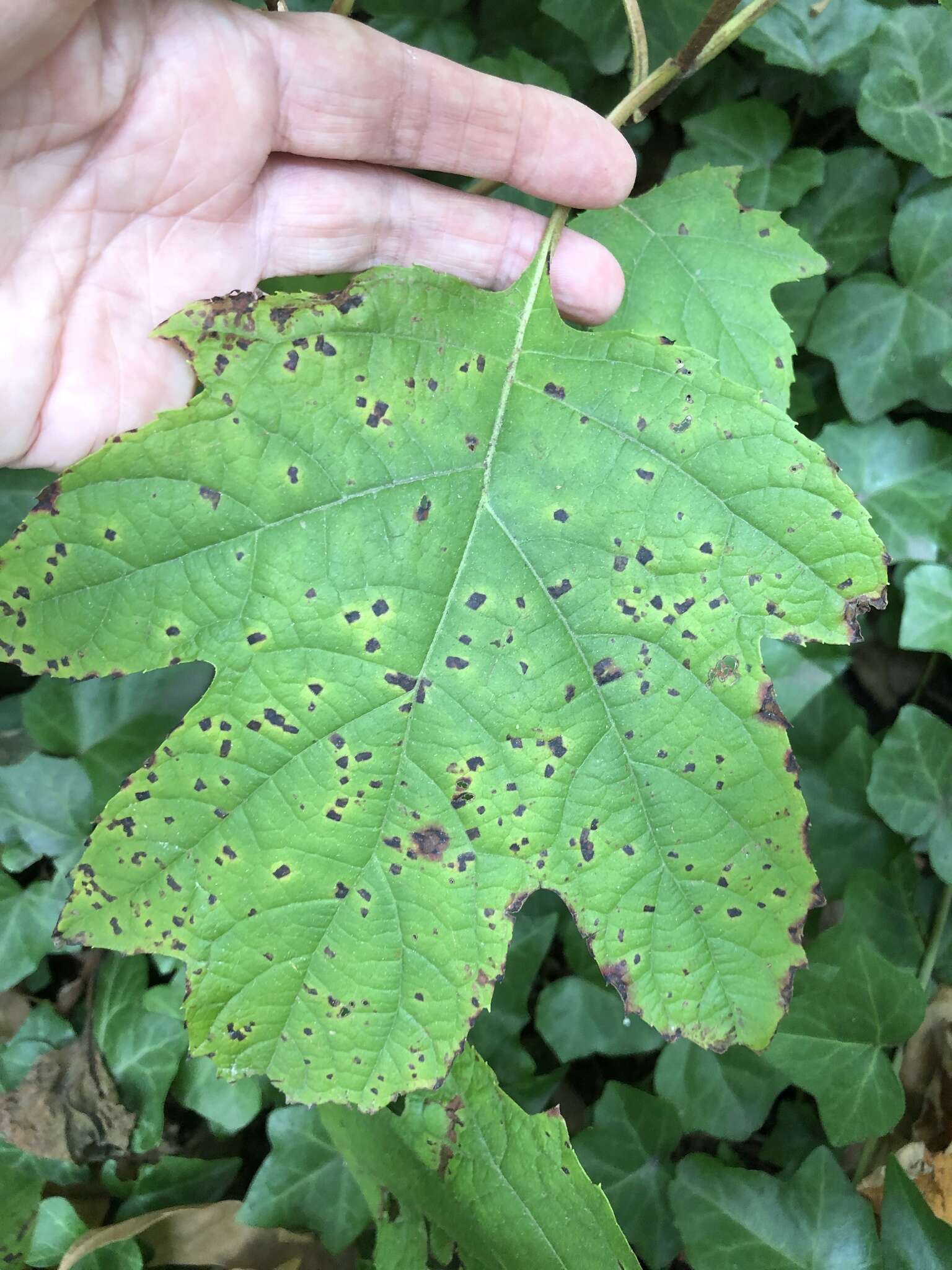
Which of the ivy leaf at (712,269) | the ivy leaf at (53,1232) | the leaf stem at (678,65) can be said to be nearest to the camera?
the leaf stem at (678,65)

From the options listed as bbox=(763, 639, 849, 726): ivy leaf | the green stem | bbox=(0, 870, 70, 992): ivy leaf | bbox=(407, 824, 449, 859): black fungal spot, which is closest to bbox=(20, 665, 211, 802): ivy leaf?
bbox=(0, 870, 70, 992): ivy leaf

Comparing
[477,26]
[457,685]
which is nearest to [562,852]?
[457,685]

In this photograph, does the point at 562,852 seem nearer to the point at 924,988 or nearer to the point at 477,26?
the point at 924,988

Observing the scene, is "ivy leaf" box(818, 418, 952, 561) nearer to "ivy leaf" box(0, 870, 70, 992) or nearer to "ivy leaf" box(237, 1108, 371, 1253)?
"ivy leaf" box(237, 1108, 371, 1253)

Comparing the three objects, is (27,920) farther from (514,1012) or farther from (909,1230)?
(909,1230)

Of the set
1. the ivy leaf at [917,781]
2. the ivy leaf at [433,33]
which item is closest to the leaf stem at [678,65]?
the ivy leaf at [433,33]

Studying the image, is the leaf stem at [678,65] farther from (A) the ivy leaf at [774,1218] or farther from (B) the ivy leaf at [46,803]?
(A) the ivy leaf at [774,1218]
